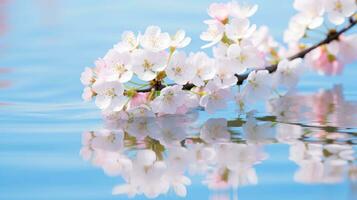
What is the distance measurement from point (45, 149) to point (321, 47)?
2.27 ft

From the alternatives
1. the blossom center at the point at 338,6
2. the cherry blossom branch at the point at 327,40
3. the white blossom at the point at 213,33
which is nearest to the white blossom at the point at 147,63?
the white blossom at the point at 213,33

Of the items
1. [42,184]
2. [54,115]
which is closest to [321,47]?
[54,115]

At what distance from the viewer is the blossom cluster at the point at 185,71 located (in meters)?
1.22

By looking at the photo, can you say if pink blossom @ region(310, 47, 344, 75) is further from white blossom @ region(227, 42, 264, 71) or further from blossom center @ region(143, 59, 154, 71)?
blossom center @ region(143, 59, 154, 71)

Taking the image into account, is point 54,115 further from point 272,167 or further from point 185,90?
point 272,167

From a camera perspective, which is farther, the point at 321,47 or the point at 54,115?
the point at 321,47

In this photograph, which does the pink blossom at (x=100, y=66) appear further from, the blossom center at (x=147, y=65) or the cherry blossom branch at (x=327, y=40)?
the cherry blossom branch at (x=327, y=40)

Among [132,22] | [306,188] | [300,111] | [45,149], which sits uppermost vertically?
[132,22]

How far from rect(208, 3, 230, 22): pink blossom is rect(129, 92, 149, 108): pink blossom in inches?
7.1

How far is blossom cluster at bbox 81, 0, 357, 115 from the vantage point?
122 centimetres

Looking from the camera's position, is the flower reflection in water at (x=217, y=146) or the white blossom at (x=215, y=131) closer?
the flower reflection in water at (x=217, y=146)

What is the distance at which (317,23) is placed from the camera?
143 centimetres

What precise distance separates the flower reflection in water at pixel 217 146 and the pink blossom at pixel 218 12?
17 centimetres

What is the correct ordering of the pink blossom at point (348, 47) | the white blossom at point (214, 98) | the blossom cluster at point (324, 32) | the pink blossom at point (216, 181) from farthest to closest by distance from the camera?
1. the pink blossom at point (348, 47)
2. the blossom cluster at point (324, 32)
3. the white blossom at point (214, 98)
4. the pink blossom at point (216, 181)
